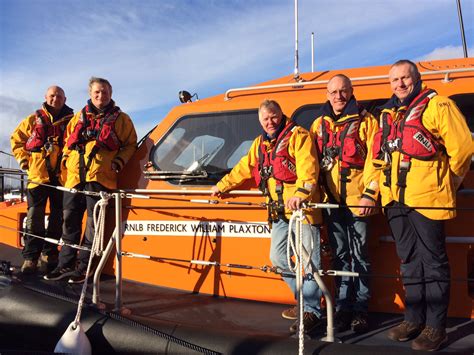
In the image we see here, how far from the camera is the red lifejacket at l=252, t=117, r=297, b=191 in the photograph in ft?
9.57

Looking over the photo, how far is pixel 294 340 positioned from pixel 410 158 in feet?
4.00

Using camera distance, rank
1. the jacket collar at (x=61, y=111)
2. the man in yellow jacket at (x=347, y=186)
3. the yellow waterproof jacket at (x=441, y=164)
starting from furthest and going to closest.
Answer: the jacket collar at (x=61, y=111) → the man in yellow jacket at (x=347, y=186) → the yellow waterproof jacket at (x=441, y=164)

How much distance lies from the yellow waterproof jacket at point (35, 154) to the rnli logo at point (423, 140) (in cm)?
302

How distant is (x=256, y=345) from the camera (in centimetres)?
243

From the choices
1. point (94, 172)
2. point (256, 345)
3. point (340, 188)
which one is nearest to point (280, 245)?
point (340, 188)

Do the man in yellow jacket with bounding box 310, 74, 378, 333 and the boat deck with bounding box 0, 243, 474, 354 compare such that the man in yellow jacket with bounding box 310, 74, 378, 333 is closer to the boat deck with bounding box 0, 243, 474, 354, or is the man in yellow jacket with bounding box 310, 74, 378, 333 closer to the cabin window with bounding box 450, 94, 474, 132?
the boat deck with bounding box 0, 243, 474, 354

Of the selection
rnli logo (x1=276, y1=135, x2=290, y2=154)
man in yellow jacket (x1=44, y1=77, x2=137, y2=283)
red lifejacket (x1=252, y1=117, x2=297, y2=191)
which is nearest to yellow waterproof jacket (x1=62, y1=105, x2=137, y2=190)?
man in yellow jacket (x1=44, y1=77, x2=137, y2=283)

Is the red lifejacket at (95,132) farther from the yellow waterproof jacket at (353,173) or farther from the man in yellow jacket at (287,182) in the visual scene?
the yellow waterproof jacket at (353,173)

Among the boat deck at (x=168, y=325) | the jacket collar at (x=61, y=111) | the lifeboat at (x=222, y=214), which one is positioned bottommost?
the boat deck at (x=168, y=325)

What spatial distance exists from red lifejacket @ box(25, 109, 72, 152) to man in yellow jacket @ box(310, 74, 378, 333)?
2.47 meters

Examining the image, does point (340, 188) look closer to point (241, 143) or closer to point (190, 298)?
point (241, 143)

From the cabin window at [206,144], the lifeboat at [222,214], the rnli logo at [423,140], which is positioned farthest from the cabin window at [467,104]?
the cabin window at [206,144]

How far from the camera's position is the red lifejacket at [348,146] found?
113 inches

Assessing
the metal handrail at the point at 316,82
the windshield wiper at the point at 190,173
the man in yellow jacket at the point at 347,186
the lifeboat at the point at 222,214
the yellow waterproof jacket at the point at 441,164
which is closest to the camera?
the yellow waterproof jacket at the point at 441,164
